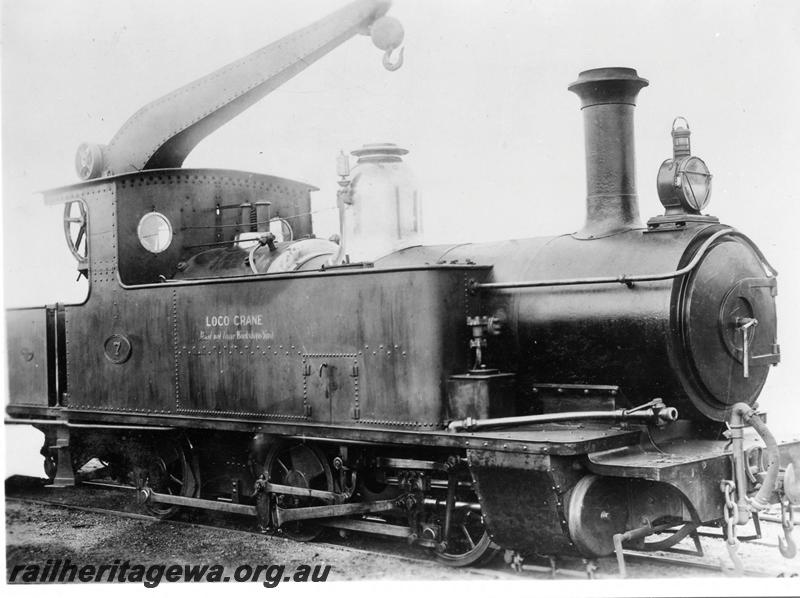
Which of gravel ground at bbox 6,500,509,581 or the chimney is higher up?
the chimney

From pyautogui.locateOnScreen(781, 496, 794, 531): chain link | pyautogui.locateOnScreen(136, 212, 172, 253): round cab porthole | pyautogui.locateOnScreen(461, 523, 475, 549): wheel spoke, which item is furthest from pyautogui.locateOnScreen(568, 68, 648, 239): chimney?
pyautogui.locateOnScreen(136, 212, 172, 253): round cab porthole

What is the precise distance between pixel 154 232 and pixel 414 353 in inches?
123

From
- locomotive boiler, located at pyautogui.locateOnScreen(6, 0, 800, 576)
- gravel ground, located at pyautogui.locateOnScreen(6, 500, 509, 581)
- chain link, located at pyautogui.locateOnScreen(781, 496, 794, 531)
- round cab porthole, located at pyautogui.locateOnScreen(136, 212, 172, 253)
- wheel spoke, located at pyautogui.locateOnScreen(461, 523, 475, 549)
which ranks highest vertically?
round cab porthole, located at pyautogui.locateOnScreen(136, 212, 172, 253)

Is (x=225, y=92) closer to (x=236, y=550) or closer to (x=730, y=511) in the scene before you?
(x=236, y=550)

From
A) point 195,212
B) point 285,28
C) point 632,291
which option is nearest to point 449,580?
point 632,291

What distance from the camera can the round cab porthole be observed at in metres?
7.77

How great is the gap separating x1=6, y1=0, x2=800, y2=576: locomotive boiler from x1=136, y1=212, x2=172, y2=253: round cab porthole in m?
0.02

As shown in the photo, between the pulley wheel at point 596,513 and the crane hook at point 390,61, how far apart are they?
4.12 meters

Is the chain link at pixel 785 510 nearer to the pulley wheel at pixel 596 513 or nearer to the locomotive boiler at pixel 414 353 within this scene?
the locomotive boiler at pixel 414 353

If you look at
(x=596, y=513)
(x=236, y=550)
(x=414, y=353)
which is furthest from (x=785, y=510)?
(x=236, y=550)

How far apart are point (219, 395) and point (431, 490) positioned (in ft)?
6.12

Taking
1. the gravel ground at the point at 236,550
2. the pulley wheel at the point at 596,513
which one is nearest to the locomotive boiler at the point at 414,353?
the pulley wheel at the point at 596,513

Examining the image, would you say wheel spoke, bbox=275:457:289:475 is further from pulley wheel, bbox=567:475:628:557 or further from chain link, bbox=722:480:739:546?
chain link, bbox=722:480:739:546

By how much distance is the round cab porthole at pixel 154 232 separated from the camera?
7766 millimetres
